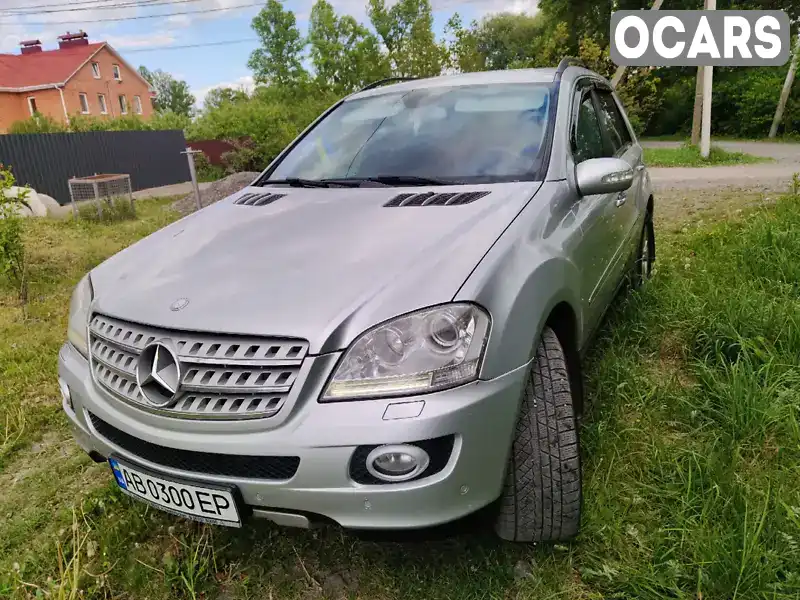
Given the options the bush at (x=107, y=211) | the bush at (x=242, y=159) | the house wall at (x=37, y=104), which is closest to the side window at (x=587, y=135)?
the bush at (x=107, y=211)

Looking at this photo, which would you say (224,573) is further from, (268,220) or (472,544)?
(268,220)

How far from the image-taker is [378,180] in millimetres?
2510

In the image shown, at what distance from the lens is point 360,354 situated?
58.5 inches

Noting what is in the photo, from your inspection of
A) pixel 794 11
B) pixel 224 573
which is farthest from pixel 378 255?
pixel 794 11

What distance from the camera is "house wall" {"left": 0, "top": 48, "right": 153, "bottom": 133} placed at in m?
35.8

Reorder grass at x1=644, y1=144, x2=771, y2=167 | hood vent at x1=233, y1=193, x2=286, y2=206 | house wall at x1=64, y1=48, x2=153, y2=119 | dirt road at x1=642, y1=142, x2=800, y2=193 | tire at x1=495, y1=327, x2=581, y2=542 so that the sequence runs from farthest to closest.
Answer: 1. house wall at x1=64, y1=48, x2=153, y2=119
2. grass at x1=644, y1=144, x2=771, y2=167
3. dirt road at x1=642, y1=142, x2=800, y2=193
4. hood vent at x1=233, y1=193, x2=286, y2=206
5. tire at x1=495, y1=327, x2=581, y2=542

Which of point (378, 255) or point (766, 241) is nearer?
point (378, 255)

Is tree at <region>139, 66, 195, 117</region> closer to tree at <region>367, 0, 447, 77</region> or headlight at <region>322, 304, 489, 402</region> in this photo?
tree at <region>367, 0, 447, 77</region>

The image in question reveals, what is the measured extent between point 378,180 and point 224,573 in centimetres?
156

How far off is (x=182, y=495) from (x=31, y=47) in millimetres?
47531

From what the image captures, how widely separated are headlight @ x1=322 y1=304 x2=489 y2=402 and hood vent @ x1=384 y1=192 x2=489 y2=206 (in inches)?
27.6

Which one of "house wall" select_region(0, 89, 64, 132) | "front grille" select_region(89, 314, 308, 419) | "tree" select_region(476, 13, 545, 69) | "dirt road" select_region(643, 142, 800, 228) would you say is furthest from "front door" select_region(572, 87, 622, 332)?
"tree" select_region(476, 13, 545, 69)

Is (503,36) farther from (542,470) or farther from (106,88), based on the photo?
(542,470)

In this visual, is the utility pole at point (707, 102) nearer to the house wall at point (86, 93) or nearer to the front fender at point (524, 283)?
the front fender at point (524, 283)
